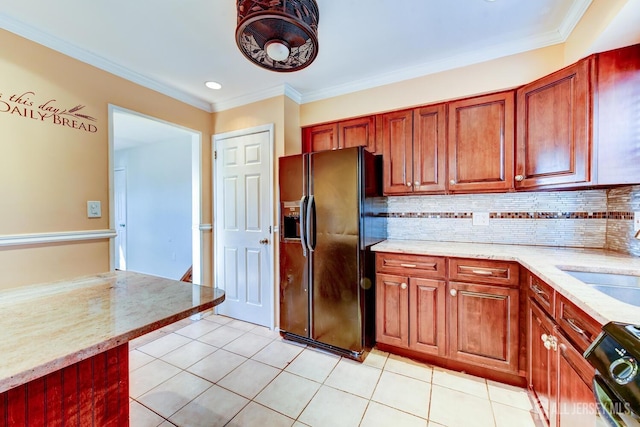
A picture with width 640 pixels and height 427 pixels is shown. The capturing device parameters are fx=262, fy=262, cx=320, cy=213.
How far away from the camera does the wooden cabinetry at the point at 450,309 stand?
177 centimetres

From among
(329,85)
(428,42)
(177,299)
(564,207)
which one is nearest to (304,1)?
(428,42)

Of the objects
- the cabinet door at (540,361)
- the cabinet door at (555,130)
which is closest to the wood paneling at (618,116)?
the cabinet door at (555,130)

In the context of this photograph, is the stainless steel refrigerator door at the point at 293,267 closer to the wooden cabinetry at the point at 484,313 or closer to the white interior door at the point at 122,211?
the wooden cabinetry at the point at 484,313

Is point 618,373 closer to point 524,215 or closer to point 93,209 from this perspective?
point 524,215

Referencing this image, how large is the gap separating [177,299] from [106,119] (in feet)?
6.57

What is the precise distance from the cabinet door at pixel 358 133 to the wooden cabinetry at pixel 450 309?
1095 mm

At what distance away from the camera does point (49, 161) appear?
73.5 inches

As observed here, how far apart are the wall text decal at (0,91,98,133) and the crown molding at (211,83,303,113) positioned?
1.23 metres

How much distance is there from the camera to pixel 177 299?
3.38ft

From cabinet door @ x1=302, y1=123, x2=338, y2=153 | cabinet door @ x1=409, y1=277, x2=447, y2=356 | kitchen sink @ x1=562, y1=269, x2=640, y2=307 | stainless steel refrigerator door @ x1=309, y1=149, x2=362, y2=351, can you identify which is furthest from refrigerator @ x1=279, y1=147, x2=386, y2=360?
kitchen sink @ x1=562, y1=269, x2=640, y2=307

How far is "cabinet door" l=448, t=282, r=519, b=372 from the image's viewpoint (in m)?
1.75

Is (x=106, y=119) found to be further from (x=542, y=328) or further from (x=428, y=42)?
(x=542, y=328)

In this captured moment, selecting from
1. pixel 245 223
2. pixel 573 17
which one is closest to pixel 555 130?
pixel 573 17

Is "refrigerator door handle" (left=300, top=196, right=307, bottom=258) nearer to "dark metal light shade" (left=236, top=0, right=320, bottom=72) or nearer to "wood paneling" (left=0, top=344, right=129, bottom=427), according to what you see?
"dark metal light shade" (left=236, top=0, right=320, bottom=72)
